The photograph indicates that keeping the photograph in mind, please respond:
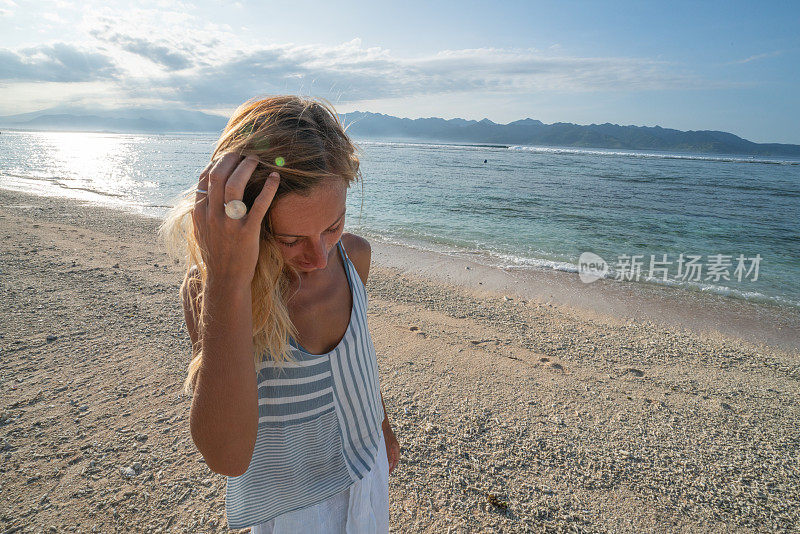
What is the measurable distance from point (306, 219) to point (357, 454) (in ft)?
2.87

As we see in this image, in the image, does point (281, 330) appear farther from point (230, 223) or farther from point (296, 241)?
point (230, 223)

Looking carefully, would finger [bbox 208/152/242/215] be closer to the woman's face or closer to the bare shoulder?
the woman's face

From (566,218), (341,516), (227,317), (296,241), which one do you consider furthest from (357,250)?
(566,218)

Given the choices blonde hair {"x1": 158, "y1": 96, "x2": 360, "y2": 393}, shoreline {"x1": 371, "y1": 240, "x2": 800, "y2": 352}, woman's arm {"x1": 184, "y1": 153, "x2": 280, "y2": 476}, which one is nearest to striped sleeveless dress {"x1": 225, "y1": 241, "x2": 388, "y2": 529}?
blonde hair {"x1": 158, "y1": 96, "x2": 360, "y2": 393}

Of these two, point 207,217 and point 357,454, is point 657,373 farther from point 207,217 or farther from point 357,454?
point 207,217

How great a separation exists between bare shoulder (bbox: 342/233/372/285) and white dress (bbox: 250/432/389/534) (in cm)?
87

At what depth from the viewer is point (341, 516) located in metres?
1.41

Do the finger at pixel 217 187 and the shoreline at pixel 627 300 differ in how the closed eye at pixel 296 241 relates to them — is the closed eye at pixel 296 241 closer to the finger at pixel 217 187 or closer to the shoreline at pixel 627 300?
the finger at pixel 217 187

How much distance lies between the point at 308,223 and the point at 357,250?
0.67 meters

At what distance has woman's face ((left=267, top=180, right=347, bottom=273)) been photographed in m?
1.15

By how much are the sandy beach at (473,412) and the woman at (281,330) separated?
65.7 inches

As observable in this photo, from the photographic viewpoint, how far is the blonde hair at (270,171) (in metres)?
1.10

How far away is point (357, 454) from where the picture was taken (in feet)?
4.74

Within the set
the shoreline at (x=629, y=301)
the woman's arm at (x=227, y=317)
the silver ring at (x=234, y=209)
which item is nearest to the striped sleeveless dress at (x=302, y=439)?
the woman's arm at (x=227, y=317)
